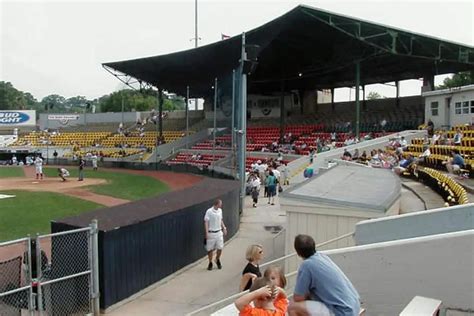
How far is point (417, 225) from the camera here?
697 centimetres

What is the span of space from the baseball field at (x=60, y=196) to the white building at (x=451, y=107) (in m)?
16.0

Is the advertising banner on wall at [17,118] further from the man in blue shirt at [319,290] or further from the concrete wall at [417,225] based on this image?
the man in blue shirt at [319,290]

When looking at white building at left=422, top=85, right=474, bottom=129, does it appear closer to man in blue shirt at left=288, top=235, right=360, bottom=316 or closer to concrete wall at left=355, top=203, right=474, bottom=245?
concrete wall at left=355, top=203, right=474, bottom=245

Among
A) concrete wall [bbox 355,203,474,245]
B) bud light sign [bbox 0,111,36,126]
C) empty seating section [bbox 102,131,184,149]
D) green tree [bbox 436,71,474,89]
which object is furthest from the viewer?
bud light sign [bbox 0,111,36,126]

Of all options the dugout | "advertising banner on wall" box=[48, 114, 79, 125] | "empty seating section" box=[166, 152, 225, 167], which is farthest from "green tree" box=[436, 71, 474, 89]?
the dugout

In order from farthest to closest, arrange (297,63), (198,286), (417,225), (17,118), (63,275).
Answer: (17,118), (297,63), (198,286), (63,275), (417,225)

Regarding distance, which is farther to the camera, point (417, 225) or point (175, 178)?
point (175, 178)

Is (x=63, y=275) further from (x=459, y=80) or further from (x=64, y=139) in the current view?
(x=459, y=80)

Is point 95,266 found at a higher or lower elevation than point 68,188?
higher

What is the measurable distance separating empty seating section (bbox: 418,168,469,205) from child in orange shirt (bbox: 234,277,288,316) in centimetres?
570

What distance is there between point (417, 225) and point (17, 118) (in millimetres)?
80809

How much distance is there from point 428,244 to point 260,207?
556 inches

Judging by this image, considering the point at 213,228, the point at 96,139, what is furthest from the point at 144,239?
the point at 96,139

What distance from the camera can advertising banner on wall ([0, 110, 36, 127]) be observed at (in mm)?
77062
